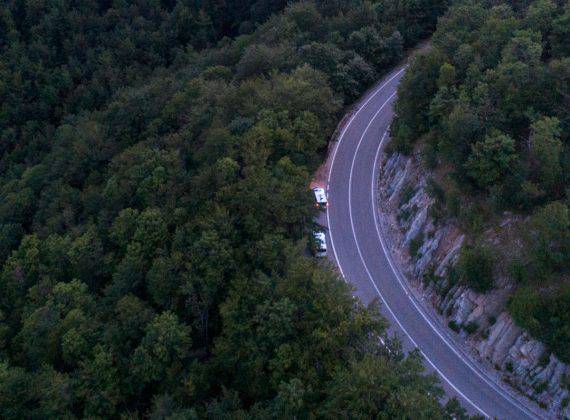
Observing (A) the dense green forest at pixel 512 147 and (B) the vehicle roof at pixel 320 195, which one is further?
(B) the vehicle roof at pixel 320 195

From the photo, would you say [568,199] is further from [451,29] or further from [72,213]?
[72,213]

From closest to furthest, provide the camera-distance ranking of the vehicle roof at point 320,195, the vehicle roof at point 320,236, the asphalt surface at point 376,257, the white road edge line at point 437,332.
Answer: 1. the white road edge line at point 437,332
2. the asphalt surface at point 376,257
3. the vehicle roof at point 320,236
4. the vehicle roof at point 320,195

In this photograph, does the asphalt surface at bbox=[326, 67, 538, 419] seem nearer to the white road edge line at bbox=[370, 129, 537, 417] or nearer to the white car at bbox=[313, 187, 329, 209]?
the white road edge line at bbox=[370, 129, 537, 417]

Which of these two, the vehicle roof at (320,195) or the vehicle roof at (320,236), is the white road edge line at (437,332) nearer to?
the vehicle roof at (320,195)

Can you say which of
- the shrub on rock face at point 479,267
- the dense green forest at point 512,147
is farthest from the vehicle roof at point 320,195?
the shrub on rock face at point 479,267

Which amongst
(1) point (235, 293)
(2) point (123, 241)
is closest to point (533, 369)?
(1) point (235, 293)

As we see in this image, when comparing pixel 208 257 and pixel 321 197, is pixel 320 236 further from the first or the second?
pixel 208 257

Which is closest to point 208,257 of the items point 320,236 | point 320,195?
point 320,236
